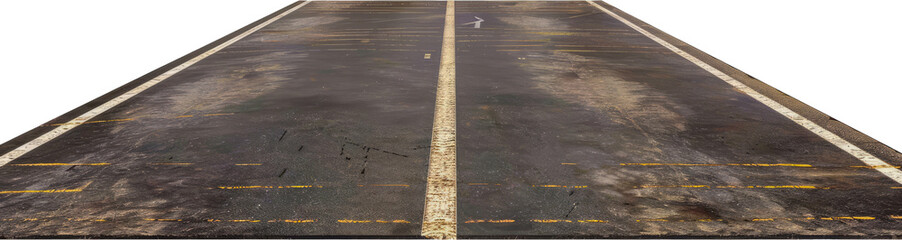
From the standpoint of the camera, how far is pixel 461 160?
6.73 metres

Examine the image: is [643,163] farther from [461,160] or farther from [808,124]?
[808,124]

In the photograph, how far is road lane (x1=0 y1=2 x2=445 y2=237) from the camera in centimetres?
532

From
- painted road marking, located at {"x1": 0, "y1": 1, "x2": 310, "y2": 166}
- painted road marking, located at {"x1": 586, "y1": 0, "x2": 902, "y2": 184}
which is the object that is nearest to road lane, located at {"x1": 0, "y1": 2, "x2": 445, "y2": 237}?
painted road marking, located at {"x1": 0, "y1": 1, "x2": 310, "y2": 166}

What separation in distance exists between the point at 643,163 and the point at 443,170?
210 cm

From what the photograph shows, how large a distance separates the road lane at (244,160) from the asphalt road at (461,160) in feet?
0.09

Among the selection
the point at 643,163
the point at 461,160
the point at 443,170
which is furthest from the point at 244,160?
the point at 643,163

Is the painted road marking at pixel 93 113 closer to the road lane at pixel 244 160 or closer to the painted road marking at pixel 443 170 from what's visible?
the road lane at pixel 244 160

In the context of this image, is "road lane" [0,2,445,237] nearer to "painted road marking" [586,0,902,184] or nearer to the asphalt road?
the asphalt road

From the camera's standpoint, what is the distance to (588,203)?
5.63 metres

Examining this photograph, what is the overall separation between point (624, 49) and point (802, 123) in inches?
231

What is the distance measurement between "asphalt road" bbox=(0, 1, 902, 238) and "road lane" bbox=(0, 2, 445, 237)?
28mm

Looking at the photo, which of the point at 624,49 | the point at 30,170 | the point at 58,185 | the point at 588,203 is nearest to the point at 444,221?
the point at 588,203

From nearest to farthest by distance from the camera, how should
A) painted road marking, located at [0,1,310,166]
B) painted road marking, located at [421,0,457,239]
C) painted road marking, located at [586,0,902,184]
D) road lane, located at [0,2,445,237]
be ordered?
painted road marking, located at [421,0,457,239]
road lane, located at [0,2,445,237]
painted road marking, located at [586,0,902,184]
painted road marking, located at [0,1,310,166]

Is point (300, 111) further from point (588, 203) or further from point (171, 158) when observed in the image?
point (588, 203)
